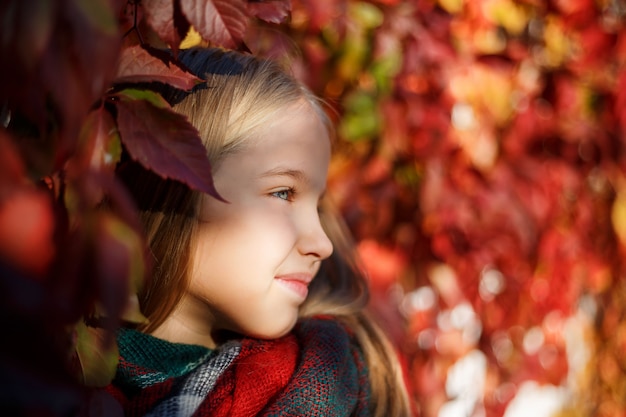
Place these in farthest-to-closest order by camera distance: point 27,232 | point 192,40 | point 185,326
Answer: point 192,40, point 185,326, point 27,232

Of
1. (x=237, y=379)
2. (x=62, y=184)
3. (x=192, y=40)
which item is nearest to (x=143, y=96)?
(x=62, y=184)

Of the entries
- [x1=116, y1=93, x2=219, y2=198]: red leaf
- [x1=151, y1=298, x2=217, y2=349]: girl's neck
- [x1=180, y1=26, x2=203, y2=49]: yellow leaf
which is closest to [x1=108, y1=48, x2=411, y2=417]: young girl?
[x1=151, y1=298, x2=217, y2=349]: girl's neck

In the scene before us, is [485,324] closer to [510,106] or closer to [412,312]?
[412,312]

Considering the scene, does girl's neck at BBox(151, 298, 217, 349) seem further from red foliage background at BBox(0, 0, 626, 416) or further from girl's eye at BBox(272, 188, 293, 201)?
red foliage background at BBox(0, 0, 626, 416)

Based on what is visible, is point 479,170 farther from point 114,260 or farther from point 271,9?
point 114,260

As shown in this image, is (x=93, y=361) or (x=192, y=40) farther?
(x=192, y=40)

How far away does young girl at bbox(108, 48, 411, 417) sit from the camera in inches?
41.3

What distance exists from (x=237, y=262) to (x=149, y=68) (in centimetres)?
34

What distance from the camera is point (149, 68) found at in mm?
786

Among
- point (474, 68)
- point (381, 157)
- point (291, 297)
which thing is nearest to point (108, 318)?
point (291, 297)

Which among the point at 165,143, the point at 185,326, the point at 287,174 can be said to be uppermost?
the point at 165,143

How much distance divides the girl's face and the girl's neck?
0.04 meters

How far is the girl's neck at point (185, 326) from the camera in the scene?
3.76ft

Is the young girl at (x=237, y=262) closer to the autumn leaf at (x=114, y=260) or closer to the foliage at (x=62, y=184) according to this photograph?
the foliage at (x=62, y=184)
